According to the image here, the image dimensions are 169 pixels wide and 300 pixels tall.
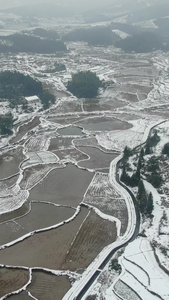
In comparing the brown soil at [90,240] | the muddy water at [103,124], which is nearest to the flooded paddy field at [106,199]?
the brown soil at [90,240]

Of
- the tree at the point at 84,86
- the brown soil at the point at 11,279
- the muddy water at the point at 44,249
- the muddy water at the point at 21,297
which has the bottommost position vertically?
the muddy water at the point at 21,297

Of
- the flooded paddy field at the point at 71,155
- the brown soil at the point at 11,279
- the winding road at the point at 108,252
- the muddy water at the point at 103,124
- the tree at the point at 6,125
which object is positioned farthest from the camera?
the muddy water at the point at 103,124

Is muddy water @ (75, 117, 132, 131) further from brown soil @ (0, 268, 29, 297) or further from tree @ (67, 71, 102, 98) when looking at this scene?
brown soil @ (0, 268, 29, 297)

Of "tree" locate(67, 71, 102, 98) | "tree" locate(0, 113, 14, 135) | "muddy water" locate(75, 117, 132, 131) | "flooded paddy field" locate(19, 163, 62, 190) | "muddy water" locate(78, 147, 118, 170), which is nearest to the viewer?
"flooded paddy field" locate(19, 163, 62, 190)

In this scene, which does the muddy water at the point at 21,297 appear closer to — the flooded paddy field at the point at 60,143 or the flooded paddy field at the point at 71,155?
the flooded paddy field at the point at 71,155

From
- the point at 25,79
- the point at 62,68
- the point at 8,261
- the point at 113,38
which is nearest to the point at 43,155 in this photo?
the point at 8,261

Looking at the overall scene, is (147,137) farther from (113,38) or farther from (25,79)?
(113,38)

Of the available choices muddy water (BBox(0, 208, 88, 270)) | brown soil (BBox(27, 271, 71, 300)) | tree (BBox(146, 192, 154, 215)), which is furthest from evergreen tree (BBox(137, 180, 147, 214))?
brown soil (BBox(27, 271, 71, 300))

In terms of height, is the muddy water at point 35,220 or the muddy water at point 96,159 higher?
the muddy water at point 96,159
